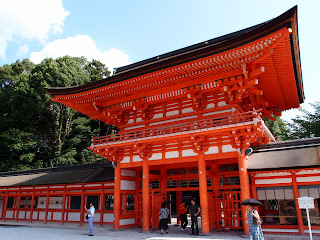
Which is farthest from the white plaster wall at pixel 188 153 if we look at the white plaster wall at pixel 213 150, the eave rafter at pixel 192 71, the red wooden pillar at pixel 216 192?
the eave rafter at pixel 192 71

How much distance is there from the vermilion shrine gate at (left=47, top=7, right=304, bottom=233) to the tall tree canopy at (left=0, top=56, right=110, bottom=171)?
17743 mm

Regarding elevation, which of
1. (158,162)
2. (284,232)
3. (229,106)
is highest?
(229,106)

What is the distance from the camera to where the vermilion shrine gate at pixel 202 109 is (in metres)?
9.95

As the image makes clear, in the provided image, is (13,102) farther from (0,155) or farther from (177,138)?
(177,138)

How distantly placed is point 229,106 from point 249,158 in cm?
269

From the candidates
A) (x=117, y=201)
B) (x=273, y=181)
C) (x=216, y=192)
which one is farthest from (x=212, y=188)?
(x=117, y=201)

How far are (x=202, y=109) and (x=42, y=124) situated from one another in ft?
95.3

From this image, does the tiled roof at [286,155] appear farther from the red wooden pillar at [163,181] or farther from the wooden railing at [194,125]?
the red wooden pillar at [163,181]

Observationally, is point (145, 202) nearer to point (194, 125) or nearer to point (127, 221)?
point (127, 221)

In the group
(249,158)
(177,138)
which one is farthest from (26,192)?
(249,158)

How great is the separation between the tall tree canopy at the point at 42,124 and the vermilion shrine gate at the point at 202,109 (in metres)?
17.7

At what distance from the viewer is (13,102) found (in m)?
31.0

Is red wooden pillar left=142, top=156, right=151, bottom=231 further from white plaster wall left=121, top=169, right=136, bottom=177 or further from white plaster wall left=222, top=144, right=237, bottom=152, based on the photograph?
white plaster wall left=222, top=144, right=237, bottom=152

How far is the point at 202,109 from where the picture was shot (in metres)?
12.3
